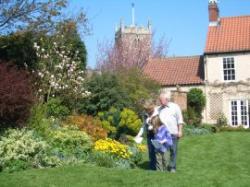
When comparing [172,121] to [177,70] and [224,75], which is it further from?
[177,70]

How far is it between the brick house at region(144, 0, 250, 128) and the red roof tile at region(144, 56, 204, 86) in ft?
0.24

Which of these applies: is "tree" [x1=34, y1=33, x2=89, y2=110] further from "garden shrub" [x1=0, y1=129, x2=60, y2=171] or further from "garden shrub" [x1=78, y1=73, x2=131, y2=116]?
"garden shrub" [x1=0, y1=129, x2=60, y2=171]

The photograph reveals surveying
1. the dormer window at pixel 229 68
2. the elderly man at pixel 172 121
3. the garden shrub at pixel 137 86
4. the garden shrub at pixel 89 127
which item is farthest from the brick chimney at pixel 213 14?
the elderly man at pixel 172 121

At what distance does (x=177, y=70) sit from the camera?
126 feet

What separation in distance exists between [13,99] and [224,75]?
24.4m

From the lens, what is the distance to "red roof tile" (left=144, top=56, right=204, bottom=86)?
121 ft

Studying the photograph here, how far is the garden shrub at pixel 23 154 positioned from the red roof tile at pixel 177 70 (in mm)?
24070

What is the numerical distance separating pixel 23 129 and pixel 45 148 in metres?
1.34

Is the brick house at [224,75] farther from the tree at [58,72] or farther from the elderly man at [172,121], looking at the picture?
the elderly man at [172,121]

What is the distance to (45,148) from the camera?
12391mm

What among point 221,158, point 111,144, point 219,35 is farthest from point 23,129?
point 219,35

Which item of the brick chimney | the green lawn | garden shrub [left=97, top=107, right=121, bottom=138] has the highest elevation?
the brick chimney

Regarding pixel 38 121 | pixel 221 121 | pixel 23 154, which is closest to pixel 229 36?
pixel 221 121

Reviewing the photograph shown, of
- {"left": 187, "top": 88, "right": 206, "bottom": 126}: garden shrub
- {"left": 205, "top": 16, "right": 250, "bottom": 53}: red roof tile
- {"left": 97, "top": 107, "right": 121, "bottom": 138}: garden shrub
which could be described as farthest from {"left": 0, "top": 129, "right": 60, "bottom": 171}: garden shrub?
{"left": 205, "top": 16, "right": 250, "bottom": 53}: red roof tile
